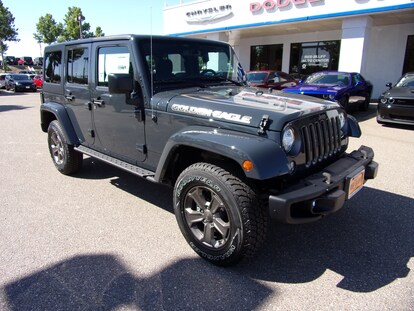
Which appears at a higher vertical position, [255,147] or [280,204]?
[255,147]

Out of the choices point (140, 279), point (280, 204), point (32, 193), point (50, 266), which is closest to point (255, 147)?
point (280, 204)

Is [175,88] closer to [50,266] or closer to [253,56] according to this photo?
[50,266]

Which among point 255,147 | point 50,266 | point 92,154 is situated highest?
point 255,147

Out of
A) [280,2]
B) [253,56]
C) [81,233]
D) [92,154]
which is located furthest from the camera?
[253,56]

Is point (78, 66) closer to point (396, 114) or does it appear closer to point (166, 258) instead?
point (166, 258)

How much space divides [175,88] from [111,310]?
7.10 ft

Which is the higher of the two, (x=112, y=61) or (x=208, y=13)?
(x=208, y=13)

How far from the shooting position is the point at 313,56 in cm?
1761

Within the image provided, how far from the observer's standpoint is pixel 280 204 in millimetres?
2334

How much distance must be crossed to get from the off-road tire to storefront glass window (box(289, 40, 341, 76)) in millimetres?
15078

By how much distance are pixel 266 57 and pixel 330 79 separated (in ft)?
31.6

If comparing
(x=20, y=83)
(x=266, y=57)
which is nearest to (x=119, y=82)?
(x=266, y=57)

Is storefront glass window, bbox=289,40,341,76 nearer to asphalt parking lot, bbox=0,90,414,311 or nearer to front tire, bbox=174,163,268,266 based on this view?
asphalt parking lot, bbox=0,90,414,311

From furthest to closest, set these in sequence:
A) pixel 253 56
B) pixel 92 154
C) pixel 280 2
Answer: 1. pixel 253 56
2. pixel 280 2
3. pixel 92 154
